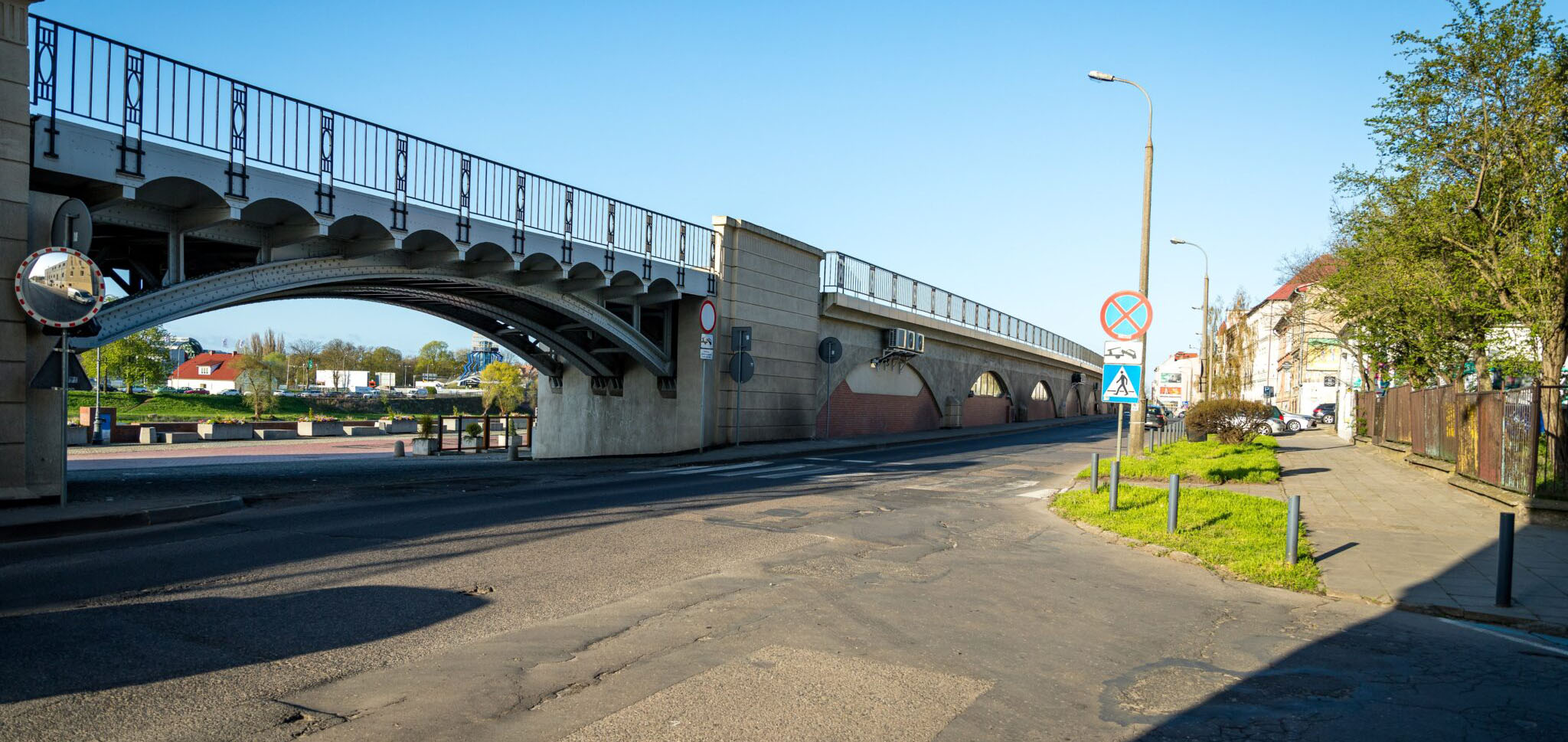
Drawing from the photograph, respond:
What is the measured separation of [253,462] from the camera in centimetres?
2689

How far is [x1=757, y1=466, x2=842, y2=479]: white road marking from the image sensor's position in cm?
1733

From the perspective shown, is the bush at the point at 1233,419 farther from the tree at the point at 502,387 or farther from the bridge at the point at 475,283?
the tree at the point at 502,387

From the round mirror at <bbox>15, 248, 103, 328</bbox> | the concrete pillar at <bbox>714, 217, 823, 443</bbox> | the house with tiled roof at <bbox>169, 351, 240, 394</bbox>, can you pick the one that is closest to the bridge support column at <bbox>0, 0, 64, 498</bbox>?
the round mirror at <bbox>15, 248, 103, 328</bbox>

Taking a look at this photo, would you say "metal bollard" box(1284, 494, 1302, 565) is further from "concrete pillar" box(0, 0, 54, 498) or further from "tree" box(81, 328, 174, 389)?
"tree" box(81, 328, 174, 389)

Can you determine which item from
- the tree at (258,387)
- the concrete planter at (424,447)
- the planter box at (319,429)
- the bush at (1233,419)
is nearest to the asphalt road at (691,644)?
the bush at (1233,419)

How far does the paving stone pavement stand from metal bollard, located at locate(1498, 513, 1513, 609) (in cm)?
10

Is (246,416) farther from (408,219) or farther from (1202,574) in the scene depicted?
(1202,574)

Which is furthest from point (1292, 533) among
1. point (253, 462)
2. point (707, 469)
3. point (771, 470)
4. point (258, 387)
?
point (258, 387)

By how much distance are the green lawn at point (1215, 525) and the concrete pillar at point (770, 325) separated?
12.0m

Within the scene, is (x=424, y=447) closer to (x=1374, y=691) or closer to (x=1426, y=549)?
(x=1426, y=549)

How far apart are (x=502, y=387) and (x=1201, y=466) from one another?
70867 millimetres

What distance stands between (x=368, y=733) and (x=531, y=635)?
176cm

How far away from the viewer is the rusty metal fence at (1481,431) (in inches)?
505

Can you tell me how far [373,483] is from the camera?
14.3 metres
